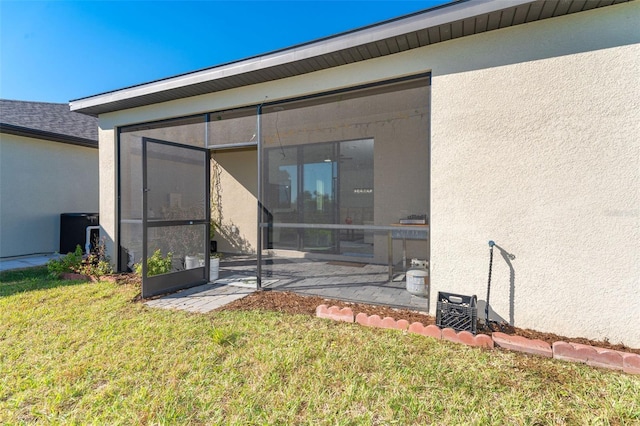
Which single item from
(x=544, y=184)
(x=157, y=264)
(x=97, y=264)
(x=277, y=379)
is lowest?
(x=277, y=379)

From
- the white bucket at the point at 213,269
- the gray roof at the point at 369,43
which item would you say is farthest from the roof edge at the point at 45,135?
the white bucket at the point at 213,269

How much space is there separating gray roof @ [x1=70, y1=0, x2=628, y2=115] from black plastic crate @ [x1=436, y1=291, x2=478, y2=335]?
277cm

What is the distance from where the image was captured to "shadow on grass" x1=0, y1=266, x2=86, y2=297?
14.7ft

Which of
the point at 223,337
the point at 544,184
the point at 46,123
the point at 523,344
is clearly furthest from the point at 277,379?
the point at 46,123

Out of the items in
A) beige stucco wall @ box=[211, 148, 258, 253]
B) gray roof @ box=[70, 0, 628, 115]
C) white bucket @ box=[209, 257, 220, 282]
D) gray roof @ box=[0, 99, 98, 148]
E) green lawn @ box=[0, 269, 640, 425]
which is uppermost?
gray roof @ box=[0, 99, 98, 148]

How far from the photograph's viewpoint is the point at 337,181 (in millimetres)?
6152

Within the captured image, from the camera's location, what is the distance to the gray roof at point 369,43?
2727 mm

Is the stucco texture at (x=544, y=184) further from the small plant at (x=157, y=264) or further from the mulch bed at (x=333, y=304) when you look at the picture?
the small plant at (x=157, y=264)

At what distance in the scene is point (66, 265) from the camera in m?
5.45

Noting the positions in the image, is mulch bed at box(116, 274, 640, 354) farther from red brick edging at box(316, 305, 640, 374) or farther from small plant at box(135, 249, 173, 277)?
small plant at box(135, 249, 173, 277)

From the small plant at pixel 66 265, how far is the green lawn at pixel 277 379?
2344 mm

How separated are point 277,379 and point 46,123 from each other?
10.8 metres

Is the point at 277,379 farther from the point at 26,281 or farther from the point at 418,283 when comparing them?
the point at 26,281

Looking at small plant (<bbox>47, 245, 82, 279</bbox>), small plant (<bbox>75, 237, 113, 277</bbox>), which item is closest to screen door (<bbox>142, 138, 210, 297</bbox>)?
small plant (<bbox>75, 237, 113, 277</bbox>)
